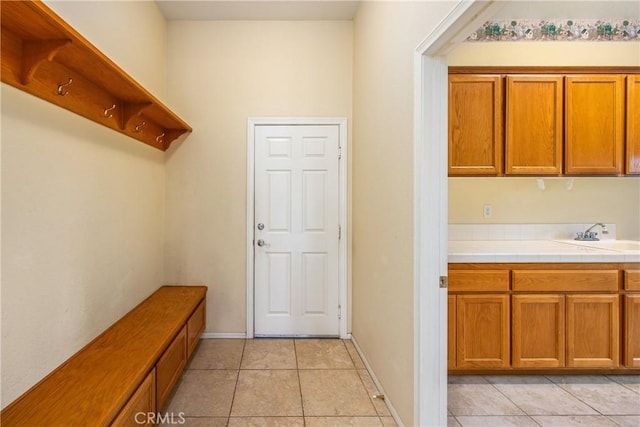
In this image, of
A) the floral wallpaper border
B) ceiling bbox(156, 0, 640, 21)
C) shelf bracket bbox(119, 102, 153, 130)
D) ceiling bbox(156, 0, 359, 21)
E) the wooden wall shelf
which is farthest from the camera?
ceiling bbox(156, 0, 359, 21)

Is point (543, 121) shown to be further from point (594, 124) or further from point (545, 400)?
point (545, 400)

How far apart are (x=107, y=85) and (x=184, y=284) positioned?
1.87 m

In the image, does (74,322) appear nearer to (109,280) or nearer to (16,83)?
(109,280)

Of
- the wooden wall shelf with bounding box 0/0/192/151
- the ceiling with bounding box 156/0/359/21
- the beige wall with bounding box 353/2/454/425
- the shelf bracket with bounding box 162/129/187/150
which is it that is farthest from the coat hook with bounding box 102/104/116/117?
the beige wall with bounding box 353/2/454/425

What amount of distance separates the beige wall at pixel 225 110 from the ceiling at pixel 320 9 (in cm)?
9

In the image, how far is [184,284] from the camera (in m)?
2.91

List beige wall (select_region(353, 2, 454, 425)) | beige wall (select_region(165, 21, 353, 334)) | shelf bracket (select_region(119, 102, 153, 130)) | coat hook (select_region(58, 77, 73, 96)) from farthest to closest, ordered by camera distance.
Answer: beige wall (select_region(165, 21, 353, 334)) → shelf bracket (select_region(119, 102, 153, 130)) → beige wall (select_region(353, 2, 454, 425)) → coat hook (select_region(58, 77, 73, 96))

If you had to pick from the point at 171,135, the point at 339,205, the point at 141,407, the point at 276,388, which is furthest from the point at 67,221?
the point at 339,205

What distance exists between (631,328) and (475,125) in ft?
6.03

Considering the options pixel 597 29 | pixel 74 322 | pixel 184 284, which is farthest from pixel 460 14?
pixel 184 284

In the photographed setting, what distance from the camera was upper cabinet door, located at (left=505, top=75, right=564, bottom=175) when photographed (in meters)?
2.42

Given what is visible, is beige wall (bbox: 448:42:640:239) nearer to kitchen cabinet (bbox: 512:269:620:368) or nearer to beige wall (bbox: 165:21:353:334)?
kitchen cabinet (bbox: 512:269:620:368)

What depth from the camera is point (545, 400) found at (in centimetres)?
201

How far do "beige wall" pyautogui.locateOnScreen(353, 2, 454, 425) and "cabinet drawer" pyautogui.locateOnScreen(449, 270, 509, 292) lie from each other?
0.56m
